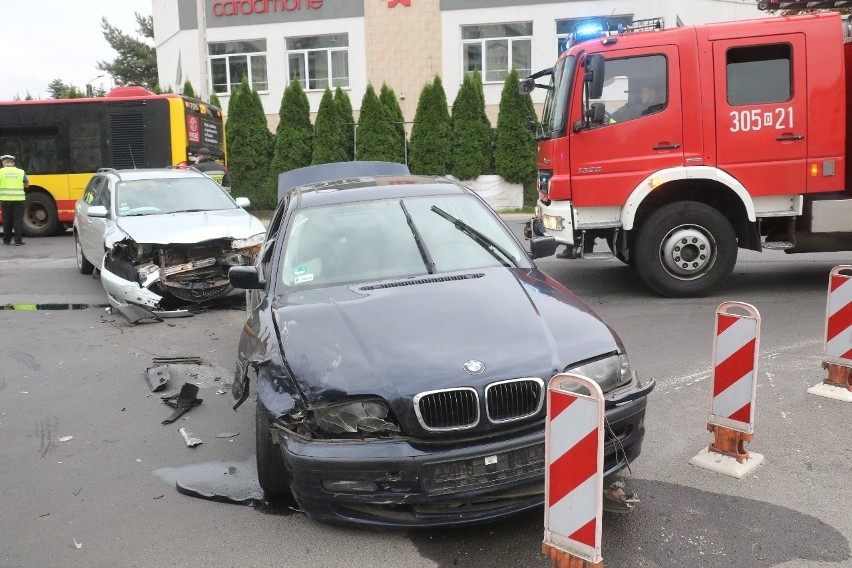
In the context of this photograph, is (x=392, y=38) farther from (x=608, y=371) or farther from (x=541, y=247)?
(x=608, y=371)

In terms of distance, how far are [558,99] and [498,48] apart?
19811mm

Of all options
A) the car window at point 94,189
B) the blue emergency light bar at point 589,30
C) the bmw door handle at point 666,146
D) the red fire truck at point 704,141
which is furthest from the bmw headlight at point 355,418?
the car window at point 94,189

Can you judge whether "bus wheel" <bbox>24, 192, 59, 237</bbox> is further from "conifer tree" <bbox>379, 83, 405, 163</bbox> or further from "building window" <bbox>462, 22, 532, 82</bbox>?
"building window" <bbox>462, 22, 532, 82</bbox>

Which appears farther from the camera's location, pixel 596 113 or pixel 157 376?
pixel 596 113

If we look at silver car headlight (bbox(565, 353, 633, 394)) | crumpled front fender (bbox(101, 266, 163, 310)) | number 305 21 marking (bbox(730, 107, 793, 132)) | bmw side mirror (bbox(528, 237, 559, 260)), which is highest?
number 305 21 marking (bbox(730, 107, 793, 132))

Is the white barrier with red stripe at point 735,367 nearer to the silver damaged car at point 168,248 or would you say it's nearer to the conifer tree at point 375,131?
the silver damaged car at point 168,248

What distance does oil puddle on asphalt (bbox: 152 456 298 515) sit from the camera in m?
4.03

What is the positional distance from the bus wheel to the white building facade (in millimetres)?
8585

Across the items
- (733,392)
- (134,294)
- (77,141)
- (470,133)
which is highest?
(470,133)

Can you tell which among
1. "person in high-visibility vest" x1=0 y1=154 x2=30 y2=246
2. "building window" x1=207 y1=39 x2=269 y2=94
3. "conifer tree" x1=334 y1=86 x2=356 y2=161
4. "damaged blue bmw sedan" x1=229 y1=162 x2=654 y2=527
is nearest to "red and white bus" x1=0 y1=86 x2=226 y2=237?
"person in high-visibility vest" x1=0 y1=154 x2=30 y2=246

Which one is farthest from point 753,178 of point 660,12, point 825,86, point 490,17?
point 490,17

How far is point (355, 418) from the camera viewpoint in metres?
3.47

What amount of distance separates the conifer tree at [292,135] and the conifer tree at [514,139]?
237 inches

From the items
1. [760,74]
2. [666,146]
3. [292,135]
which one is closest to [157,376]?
[666,146]
